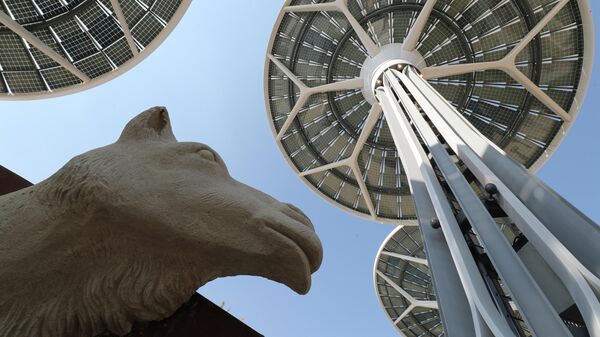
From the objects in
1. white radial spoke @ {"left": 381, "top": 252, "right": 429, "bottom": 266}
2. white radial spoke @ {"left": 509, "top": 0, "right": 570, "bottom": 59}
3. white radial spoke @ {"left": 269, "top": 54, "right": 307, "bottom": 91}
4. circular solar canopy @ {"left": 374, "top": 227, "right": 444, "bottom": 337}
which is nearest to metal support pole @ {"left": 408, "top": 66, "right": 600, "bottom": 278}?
white radial spoke @ {"left": 509, "top": 0, "right": 570, "bottom": 59}

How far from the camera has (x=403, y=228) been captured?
86.0ft

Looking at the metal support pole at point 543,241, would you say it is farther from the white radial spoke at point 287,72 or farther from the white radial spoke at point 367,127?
the white radial spoke at point 287,72

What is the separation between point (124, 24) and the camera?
15.8 meters

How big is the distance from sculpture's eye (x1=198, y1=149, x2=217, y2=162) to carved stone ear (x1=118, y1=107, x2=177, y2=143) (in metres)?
0.26

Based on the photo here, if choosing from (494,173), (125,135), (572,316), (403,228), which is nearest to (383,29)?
(403,228)

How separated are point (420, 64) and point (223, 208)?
1724 cm

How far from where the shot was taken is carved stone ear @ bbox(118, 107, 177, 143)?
8.29 feet

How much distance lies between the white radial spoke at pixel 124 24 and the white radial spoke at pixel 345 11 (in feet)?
21.0

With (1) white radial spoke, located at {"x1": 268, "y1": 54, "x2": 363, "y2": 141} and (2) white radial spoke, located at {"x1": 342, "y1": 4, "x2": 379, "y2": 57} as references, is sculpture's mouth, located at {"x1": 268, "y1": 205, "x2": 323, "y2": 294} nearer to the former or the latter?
(2) white radial spoke, located at {"x1": 342, "y1": 4, "x2": 379, "y2": 57}

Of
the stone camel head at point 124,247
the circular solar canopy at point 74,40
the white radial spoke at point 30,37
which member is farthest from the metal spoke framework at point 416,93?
the white radial spoke at point 30,37

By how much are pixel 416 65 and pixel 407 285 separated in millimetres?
15778

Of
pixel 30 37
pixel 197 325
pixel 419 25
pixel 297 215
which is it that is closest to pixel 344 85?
pixel 419 25

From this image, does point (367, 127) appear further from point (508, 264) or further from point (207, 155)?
point (207, 155)

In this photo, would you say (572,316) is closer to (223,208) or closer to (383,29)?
(223,208)
